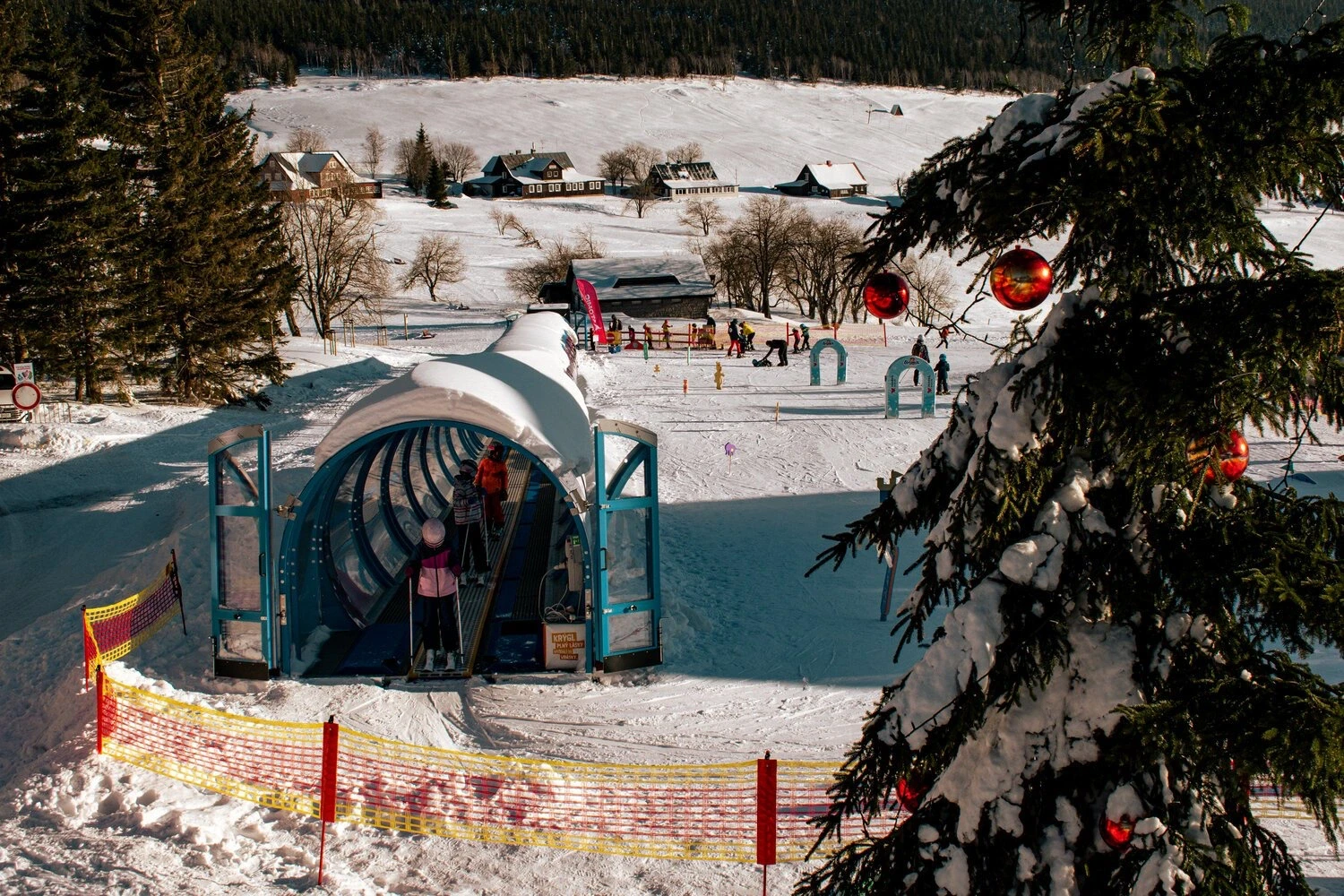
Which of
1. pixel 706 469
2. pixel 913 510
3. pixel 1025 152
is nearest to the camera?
pixel 1025 152

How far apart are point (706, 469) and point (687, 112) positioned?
137m

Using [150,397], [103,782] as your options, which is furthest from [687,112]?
[103,782]

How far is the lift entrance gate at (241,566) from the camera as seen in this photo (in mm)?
10156

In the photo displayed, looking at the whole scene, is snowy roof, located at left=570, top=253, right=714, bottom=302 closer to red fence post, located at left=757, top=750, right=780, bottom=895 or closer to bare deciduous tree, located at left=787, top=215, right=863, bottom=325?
bare deciduous tree, located at left=787, top=215, right=863, bottom=325

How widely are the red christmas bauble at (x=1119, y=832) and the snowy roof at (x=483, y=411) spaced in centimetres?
718

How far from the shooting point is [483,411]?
10.1 m

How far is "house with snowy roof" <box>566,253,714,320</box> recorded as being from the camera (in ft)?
179

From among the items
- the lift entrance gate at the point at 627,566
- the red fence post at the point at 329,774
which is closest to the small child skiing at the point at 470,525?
the lift entrance gate at the point at 627,566

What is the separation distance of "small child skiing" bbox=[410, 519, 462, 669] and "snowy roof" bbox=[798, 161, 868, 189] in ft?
332

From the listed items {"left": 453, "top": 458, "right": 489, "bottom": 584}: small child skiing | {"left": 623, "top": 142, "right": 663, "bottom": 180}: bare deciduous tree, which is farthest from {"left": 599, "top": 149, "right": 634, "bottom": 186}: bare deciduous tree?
{"left": 453, "top": 458, "right": 489, "bottom": 584}: small child skiing

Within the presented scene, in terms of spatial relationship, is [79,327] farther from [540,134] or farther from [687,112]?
[687,112]

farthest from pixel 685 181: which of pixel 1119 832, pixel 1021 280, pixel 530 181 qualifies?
pixel 1119 832

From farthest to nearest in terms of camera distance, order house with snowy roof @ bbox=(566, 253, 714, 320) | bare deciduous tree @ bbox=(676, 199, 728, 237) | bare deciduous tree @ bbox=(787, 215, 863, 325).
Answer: bare deciduous tree @ bbox=(676, 199, 728, 237) → bare deciduous tree @ bbox=(787, 215, 863, 325) → house with snowy roof @ bbox=(566, 253, 714, 320)

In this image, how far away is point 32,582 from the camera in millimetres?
14406
